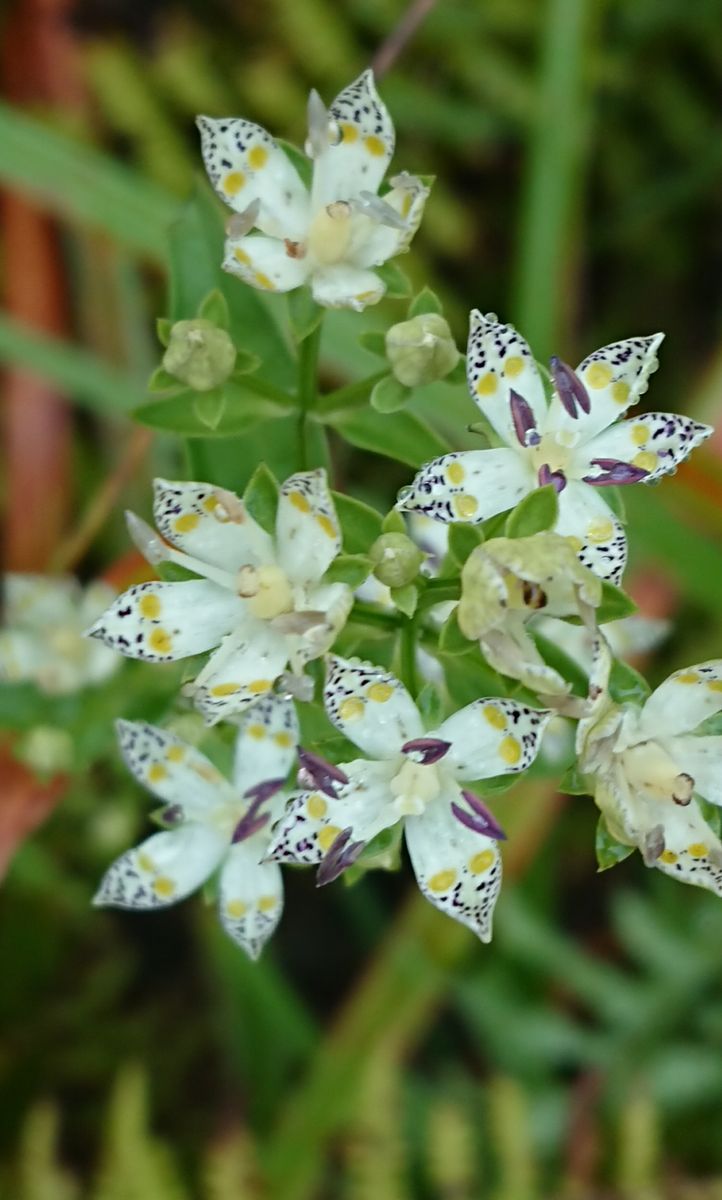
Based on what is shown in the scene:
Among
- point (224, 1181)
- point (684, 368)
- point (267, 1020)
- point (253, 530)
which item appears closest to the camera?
point (253, 530)

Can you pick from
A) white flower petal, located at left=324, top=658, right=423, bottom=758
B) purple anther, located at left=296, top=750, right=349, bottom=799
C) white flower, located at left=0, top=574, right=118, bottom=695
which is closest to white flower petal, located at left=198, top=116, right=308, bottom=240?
white flower petal, located at left=324, top=658, right=423, bottom=758

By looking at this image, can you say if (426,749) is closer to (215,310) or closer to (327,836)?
(327,836)

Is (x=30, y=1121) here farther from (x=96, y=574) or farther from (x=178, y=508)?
(x=178, y=508)

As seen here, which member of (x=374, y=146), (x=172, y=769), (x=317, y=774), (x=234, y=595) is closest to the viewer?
(x=317, y=774)

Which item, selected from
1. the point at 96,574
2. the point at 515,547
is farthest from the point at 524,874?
the point at 515,547

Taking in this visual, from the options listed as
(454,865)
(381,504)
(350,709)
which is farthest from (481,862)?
(381,504)

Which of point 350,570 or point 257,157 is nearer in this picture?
point 350,570
